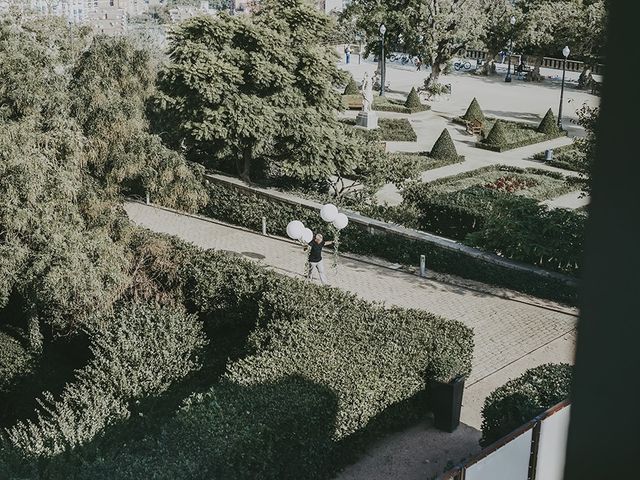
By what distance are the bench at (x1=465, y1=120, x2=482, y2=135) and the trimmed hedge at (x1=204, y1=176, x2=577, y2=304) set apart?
1676 centimetres

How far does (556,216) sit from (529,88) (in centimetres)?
3620

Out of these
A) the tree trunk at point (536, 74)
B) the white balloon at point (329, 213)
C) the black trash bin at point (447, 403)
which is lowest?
the black trash bin at point (447, 403)

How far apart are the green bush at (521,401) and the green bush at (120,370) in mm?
4909

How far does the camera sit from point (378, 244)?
18.0 meters

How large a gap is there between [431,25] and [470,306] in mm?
30321

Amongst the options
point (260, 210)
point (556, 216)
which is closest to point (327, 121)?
point (260, 210)

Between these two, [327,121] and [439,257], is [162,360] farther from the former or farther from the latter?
[327,121]

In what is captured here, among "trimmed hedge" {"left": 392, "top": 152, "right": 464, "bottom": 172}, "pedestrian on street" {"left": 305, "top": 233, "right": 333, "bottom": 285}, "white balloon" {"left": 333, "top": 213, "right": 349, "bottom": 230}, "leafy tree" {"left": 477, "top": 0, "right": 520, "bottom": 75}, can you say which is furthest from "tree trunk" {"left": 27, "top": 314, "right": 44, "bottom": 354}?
"leafy tree" {"left": 477, "top": 0, "right": 520, "bottom": 75}

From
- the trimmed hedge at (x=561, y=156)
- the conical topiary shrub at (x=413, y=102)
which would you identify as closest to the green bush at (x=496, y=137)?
the trimmed hedge at (x=561, y=156)

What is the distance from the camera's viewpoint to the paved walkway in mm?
12789

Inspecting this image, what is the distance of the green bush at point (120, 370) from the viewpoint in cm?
1019

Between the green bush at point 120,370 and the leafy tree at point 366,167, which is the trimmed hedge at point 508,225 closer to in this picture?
the leafy tree at point 366,167

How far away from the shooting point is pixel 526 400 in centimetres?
970

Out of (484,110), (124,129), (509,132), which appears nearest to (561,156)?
(509,132)
